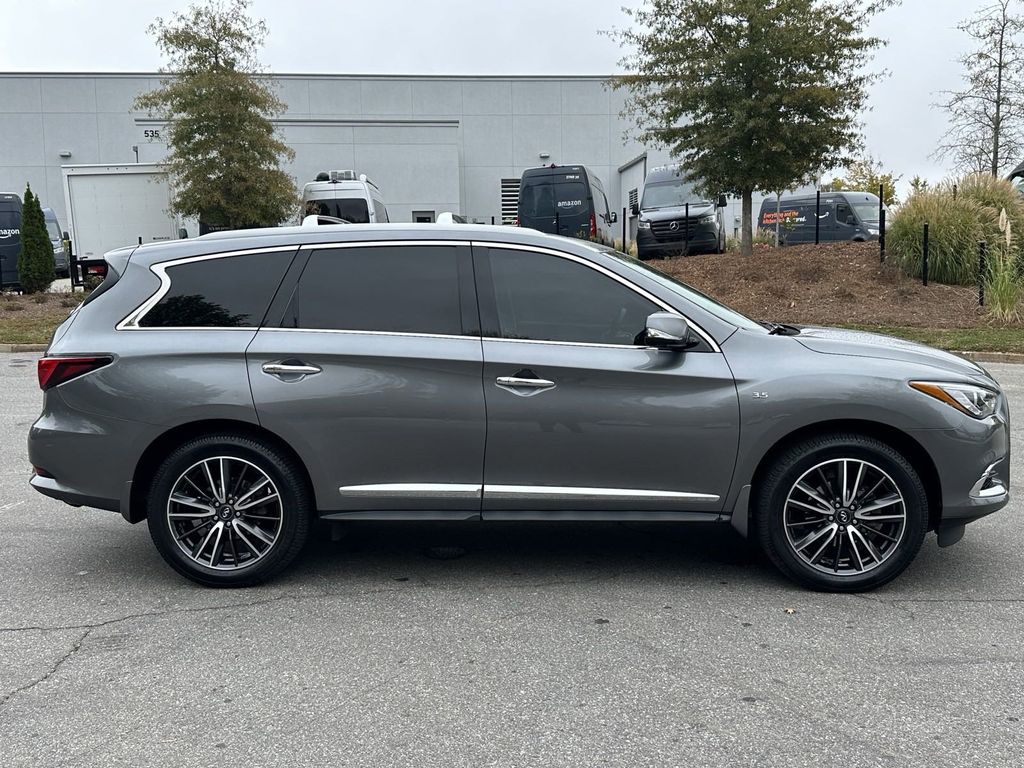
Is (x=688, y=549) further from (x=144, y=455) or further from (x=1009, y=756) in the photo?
(x=144, y=455)

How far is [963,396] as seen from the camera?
4535mm

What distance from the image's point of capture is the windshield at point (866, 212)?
28.6m

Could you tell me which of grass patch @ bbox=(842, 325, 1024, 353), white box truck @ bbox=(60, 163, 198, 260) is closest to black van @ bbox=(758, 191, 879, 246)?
grass patch @ bbox=(842, 325, 1024, 353)

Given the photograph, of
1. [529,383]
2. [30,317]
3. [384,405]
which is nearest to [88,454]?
[384,405]

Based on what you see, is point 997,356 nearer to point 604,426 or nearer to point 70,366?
point 604,426

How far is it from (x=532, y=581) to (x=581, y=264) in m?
1.57

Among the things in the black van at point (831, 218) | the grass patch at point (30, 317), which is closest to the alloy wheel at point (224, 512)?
the grass patch at point (30, 317)

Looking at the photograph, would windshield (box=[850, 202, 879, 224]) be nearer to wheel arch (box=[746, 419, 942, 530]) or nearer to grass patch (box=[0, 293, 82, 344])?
grass patch (box=[0, 293, 82, 344])

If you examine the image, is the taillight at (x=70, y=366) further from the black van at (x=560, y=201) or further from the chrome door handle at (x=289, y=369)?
the black van at (x=560, y=201)

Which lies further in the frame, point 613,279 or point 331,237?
point 331,237

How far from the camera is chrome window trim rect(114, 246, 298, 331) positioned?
478cm

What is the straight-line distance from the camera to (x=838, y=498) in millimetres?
4547

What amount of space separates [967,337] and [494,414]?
12882 mm

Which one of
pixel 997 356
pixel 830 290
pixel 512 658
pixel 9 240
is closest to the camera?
pixel 512 658
